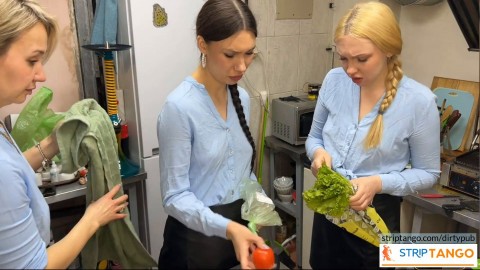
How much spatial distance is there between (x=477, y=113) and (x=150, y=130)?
1671 millimetres

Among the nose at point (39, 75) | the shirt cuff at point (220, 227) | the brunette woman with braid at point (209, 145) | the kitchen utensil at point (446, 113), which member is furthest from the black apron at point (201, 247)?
the kitchen utensil at point (446, 113)

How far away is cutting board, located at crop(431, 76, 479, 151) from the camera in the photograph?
201 cm

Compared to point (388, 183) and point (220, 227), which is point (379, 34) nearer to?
point (388, 183)

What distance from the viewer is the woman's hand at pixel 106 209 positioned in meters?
1.02

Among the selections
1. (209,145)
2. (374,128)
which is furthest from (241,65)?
(374,128)

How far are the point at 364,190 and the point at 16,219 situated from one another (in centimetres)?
89

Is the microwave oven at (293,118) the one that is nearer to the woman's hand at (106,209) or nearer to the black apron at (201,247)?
the black apron at (201,247)

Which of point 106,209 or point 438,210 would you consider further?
point 438,210

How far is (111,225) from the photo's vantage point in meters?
1.17

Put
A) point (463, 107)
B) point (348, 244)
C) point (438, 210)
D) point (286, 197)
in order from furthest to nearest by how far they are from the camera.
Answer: point (286, 197)
point (463, 107)
point (438, 210)
point (348, 244)

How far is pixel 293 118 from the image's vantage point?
2.28m

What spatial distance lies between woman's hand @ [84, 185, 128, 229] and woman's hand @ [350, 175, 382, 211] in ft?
2.15

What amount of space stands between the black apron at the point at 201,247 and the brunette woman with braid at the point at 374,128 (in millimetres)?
342

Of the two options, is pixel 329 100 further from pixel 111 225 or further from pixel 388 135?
pixel 111 225
